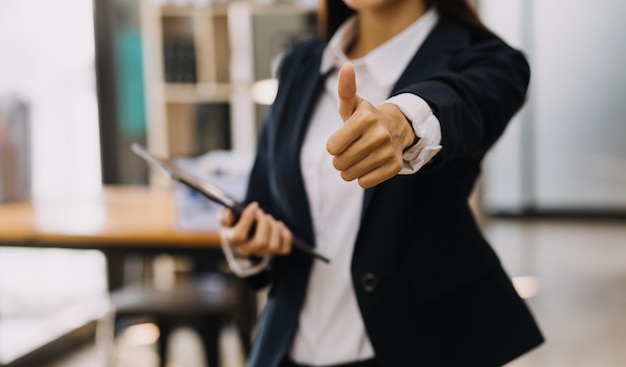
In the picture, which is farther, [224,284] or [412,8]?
[224,284]

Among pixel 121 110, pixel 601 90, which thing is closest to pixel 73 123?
pixel 121 110

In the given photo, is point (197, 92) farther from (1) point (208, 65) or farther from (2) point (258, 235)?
(2) point (258, 235)

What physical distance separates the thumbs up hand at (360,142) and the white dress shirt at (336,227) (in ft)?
1.47

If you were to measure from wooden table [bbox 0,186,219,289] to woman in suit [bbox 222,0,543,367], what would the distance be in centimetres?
111

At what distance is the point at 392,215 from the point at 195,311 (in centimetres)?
169

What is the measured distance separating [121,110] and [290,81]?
12.2 ft

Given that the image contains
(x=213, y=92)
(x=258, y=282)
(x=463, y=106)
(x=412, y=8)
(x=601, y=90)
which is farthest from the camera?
(x=601, y=90)

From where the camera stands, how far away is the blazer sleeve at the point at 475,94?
3.04 ft

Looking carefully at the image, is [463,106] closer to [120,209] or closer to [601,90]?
[120,209]

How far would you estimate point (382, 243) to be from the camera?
1147 millimetres

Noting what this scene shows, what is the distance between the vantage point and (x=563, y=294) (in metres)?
4.91

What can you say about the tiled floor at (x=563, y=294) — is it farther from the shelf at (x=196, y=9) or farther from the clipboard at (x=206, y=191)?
the clipboard at (x=206, y=191)

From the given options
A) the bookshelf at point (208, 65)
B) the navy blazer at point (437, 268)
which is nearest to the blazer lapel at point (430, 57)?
the navy blazer at point (437, 268)

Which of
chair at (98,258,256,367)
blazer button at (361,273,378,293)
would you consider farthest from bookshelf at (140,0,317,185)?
blazer button at (361,273,378,293)
